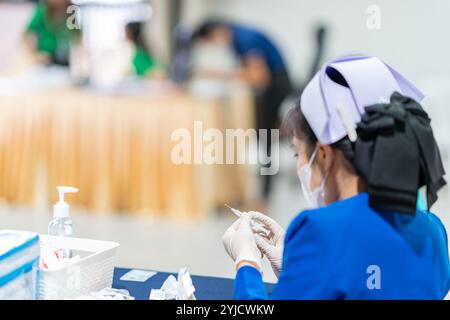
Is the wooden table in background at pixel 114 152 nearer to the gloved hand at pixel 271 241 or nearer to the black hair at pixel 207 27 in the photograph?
the black hair at pixel 207 27

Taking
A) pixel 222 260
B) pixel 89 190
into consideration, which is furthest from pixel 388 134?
pixel 89 190

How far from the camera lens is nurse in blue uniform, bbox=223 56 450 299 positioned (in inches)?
40.5

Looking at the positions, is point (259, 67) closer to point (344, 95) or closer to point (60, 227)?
point (60, 227)

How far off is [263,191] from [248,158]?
0.88ft

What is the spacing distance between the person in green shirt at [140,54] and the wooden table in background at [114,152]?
9.9 inches

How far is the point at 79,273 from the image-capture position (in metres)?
1.25

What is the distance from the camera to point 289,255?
1076 millimetres

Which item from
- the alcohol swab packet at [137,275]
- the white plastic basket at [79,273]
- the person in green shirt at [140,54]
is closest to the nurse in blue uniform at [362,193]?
the white plastic basket at [79,273]

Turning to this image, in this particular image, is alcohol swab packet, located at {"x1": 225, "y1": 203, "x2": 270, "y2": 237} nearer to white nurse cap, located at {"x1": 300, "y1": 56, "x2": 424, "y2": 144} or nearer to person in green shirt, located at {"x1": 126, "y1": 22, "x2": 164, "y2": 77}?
white nurse cap, located at {"x1": 300, "y1": 56, "x2": 424, "y2": 144}

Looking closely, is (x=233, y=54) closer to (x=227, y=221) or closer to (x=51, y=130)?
(x=227, y=221)

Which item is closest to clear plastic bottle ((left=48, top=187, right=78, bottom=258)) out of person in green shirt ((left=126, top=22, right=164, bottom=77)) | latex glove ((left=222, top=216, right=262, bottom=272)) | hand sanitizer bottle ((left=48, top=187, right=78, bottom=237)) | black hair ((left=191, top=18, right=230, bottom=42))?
hand sanitizer bottle ((left=48, top=187, right=78, bottom=237))

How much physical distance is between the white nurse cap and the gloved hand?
0.35 metres

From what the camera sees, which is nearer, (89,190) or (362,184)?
(362,184)

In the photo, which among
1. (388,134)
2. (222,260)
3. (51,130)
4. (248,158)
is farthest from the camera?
(51,130)
